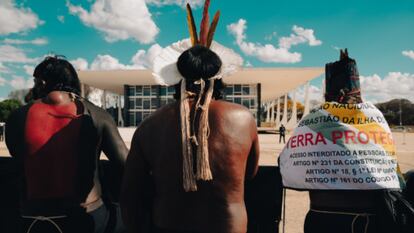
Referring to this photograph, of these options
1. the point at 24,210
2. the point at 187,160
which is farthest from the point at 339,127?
the point at 24,210

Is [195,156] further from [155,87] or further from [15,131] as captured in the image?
[155,87]

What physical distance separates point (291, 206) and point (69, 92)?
4.59 metres

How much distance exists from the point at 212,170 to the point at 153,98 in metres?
37.8

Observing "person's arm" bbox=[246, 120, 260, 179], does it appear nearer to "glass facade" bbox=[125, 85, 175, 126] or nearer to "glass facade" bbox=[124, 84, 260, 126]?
"glass facade" bbox=[124, 84, 260, 126]

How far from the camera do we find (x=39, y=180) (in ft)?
5.43

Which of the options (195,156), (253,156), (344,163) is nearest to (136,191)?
(195,156)

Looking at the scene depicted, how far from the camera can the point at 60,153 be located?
1.66 m

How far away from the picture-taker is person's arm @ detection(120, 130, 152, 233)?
59.1 inches

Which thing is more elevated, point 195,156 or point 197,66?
point 197,66

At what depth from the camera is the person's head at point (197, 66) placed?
1.49 m

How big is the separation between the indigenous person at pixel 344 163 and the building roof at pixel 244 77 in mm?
26768

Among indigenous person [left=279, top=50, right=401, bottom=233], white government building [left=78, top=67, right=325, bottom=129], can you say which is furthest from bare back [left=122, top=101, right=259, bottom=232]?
white government building [left=78, top=67, right=325, bottom=129]

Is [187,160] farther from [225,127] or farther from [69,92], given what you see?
[69,92]

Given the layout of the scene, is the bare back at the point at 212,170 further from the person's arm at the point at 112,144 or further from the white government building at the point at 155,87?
the white government building at the point at 155,87
